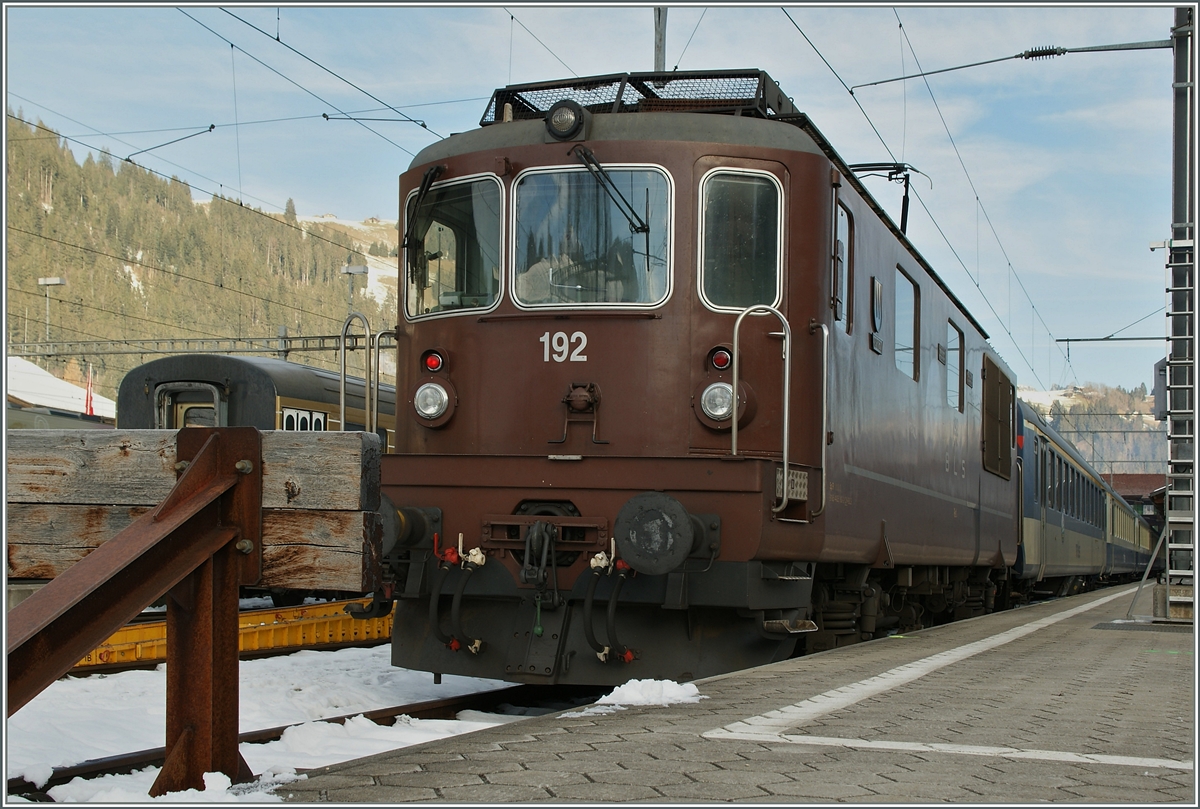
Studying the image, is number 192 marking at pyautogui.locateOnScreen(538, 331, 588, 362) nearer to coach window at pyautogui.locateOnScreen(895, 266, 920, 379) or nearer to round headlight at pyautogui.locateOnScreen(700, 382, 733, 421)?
round headlight at pyautogui.locateOnScreen(700, 382, 733, 421)

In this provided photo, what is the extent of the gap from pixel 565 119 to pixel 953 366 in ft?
19.4

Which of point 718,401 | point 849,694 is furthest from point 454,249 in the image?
point 849,694

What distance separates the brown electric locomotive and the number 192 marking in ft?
0.06

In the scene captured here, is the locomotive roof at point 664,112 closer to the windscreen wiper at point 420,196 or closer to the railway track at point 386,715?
the windscreen wiper at point 420,196

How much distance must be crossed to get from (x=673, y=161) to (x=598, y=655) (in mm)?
2926

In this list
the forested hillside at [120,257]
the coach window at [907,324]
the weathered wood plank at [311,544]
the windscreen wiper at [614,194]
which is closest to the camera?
the weathered wood plank at [311,544]

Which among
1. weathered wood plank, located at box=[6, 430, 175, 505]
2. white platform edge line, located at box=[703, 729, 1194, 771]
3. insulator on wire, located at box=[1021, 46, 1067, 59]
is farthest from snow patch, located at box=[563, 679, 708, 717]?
insulator on wire, located at box=[1021, 46, 1067, 59]

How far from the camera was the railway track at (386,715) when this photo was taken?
5.19 meters

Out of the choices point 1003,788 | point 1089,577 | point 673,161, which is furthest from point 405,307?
point 1089,577

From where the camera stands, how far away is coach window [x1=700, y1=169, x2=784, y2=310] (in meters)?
7.36

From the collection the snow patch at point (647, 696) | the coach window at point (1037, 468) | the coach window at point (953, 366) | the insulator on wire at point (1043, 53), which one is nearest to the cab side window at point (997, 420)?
the coach window at point (953, 366)

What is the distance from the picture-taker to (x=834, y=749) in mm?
4039

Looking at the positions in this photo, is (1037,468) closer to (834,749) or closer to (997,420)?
(997,420)

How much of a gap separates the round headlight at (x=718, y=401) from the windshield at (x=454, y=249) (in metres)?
1.48
